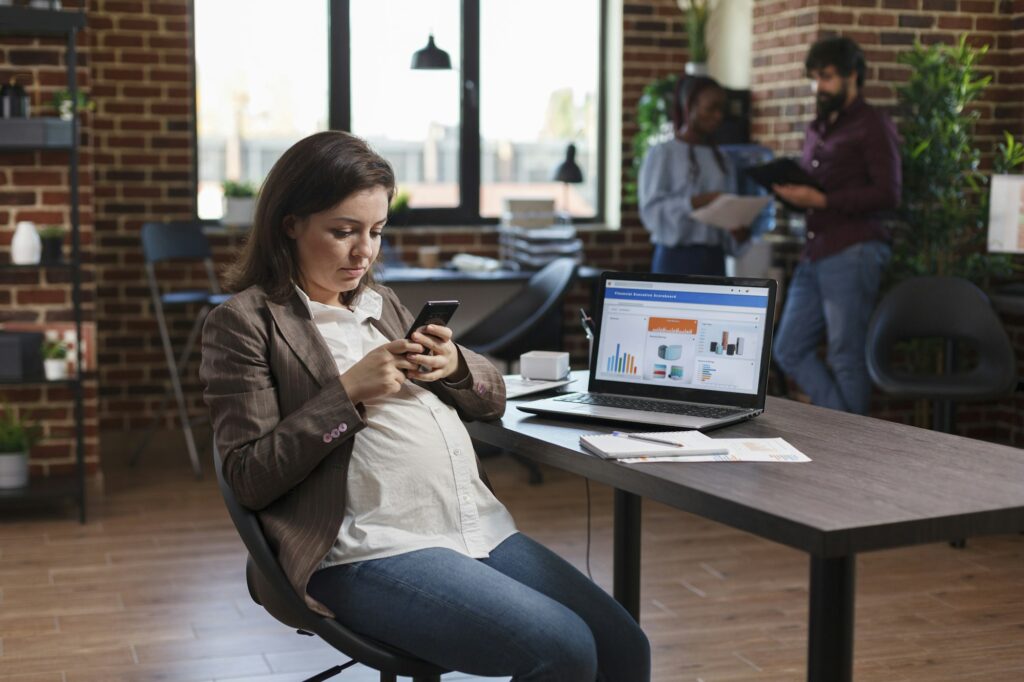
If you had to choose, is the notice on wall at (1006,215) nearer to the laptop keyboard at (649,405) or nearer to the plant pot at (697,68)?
the plant pot at (697,68)

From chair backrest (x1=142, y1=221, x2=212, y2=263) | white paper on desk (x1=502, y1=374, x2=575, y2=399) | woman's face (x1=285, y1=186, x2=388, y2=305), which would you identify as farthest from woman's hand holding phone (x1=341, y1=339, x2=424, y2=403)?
chair backrest (x1=142, y1=221, x2=212, y2=263)

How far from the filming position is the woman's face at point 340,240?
2.25m

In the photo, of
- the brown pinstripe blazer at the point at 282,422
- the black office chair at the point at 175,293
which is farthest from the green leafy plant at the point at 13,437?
the brown pinstripe blazer at the point at 282,422

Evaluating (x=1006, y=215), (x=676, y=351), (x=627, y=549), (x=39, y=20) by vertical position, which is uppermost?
(x=39, y=20)

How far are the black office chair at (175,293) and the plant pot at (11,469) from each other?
33.8 inches

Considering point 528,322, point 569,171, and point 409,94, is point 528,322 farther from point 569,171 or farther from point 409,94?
point 409,94

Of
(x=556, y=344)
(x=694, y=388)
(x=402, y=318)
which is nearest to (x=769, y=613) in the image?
(x=694, y=388)

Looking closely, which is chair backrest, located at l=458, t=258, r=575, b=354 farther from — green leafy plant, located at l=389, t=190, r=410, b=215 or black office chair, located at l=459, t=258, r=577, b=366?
green leafy plant, located at l=389, t=190, r=410, b=215

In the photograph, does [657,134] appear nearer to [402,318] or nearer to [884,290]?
[884,290]

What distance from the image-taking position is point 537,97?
22.3 ft

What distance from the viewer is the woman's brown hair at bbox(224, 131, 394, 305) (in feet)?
7.30

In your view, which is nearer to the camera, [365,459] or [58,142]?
[365,459]

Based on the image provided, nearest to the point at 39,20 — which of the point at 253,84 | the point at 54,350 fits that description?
the point at 54,350

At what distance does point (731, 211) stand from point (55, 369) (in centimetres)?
277
